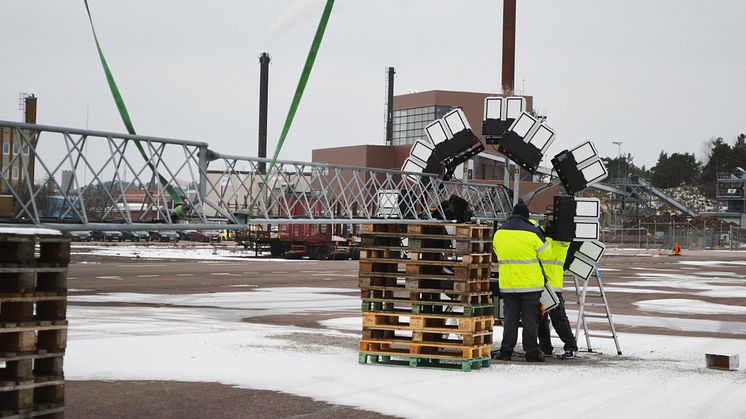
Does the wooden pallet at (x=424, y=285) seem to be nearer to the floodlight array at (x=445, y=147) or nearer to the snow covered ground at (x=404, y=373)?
the snow covered ground at (x=404, y=373)

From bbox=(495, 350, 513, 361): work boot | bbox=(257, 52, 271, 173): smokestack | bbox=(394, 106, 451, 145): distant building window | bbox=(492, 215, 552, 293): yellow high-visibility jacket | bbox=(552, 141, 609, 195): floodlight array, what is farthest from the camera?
bbox=(394, 106, 451, 145): distant building window

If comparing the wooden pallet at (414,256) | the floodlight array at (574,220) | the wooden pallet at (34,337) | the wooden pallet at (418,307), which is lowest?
the wooden pallet at (418,307)

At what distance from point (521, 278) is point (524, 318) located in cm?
55

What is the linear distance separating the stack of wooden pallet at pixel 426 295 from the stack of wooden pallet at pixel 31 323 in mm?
5618

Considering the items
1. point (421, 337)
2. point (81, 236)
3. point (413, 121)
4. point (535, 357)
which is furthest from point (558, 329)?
point (413, 121)

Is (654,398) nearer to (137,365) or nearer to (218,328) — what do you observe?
(137,365)

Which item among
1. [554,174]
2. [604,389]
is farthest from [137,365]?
[554,174]

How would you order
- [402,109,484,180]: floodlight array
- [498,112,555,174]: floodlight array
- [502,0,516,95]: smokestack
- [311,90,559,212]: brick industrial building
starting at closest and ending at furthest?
[498,112,555,174]: floodlight array < [402,109,484,180]: floodlight array < [502,0,516,95]: smokestack < [311,90,559,212]: brick industrial building

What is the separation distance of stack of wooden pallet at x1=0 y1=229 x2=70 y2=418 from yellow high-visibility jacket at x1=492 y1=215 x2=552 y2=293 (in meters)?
7.00

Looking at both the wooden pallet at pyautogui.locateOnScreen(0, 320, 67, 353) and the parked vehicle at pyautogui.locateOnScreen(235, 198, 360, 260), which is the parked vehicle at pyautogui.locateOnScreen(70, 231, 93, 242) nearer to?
the parked vehicle at pyautogui.locateOnScreen(235, 198, 360, 260)

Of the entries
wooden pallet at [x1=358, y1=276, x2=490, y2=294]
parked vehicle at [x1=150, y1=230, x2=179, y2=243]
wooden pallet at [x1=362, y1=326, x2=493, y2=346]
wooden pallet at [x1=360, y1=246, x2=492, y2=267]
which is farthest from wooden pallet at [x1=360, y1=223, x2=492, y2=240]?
parked vehicle at [x1=150, y1=230, x2=179, y2=243]

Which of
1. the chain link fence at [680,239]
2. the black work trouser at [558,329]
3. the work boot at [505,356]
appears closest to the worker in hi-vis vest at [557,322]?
the black work trouser at [558,329]

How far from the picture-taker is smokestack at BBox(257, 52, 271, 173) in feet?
253

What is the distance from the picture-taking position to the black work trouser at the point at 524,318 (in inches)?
525
